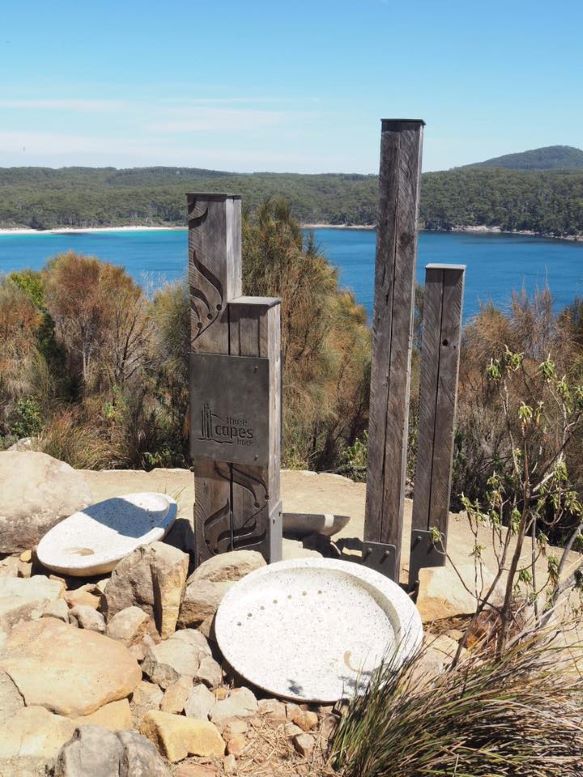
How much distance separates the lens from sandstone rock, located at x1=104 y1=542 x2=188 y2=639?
3664 millimetres

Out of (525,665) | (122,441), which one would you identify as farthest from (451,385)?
(122,441)

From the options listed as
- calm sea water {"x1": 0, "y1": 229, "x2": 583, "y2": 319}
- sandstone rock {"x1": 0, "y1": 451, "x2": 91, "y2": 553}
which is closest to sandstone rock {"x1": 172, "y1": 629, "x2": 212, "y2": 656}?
sandstone rock {"x1": 0, "y1": 451, "x2": 91, "y2": 553}

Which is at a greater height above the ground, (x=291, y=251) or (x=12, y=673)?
(x=291, y=251)

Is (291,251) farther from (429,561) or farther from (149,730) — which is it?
(149,730)

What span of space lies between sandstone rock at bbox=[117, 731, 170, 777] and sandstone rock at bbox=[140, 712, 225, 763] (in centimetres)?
15

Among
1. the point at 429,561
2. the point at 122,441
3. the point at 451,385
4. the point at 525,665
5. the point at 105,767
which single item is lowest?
the point at 122,441

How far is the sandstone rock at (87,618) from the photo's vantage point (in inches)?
141

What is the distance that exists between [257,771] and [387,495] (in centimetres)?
193

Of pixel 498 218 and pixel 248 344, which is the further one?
pixel 498 218

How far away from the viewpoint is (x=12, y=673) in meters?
2.85

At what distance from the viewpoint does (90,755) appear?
239 centimetres

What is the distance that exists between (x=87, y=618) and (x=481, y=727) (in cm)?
201

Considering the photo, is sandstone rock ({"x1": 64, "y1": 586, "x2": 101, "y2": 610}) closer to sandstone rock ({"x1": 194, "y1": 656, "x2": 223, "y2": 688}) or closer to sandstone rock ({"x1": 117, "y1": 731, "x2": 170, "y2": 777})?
sandstone rock ({"x1": 194, "y1": 656, "x2": 223, "y2": 688})

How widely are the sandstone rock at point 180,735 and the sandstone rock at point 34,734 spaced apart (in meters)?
0.30
